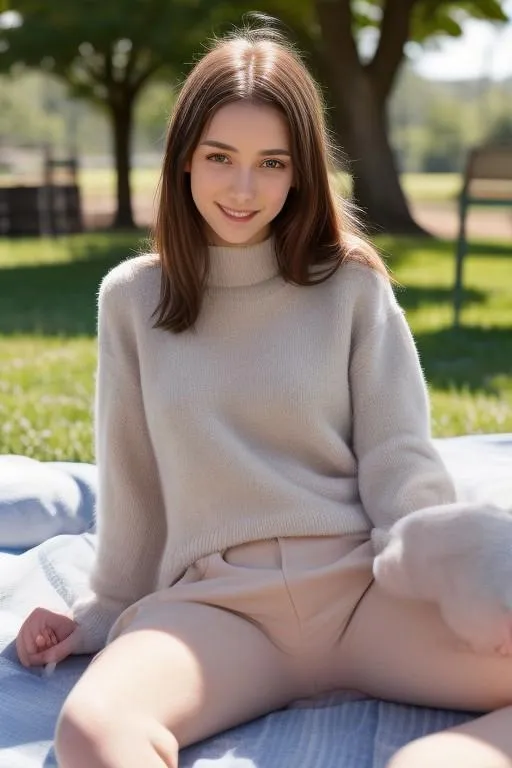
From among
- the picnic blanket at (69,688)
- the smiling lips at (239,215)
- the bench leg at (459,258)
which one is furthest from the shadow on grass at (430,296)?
the smiling lips at (239,215)

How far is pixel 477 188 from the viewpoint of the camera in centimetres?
654

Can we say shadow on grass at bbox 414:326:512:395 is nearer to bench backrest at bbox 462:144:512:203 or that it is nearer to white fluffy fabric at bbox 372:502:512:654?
bench backrest at bbox 462:144:512:203

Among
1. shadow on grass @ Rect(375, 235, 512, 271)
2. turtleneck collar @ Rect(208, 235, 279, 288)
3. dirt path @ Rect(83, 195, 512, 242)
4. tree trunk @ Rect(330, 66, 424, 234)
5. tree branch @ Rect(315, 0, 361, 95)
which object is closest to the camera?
turtleneck collar @ Rect(208, 235, 279, 288)

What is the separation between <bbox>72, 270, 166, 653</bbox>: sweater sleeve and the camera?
212cm

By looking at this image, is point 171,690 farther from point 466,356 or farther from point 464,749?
point 466,356

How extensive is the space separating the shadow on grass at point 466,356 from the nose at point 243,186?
3.25m

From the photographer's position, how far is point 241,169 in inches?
78.6

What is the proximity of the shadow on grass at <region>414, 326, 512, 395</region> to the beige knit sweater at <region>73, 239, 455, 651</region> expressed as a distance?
3120 mm

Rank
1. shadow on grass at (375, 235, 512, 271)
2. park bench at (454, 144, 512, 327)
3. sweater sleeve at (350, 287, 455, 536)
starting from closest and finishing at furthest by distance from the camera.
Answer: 1. sweater sleeve at (350, 287, 455, 536)
2. park bench at (454, 144, 512, 327)
3. shadow on grass at (375, 235, 512, 271)

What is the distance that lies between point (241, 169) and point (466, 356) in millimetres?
4062

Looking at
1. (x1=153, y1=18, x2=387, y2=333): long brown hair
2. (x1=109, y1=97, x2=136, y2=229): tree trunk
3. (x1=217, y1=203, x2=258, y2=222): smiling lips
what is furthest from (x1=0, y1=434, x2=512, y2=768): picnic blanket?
(x1=109, y1=97, x2=136, y2=229): tree trunk

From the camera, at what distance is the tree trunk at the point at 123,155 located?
16.8 m

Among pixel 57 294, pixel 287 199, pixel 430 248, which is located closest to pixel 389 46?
pixel 430 248

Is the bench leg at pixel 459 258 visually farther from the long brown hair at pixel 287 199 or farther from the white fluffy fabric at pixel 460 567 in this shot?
the white fluffy fabric at pixel 460 567
